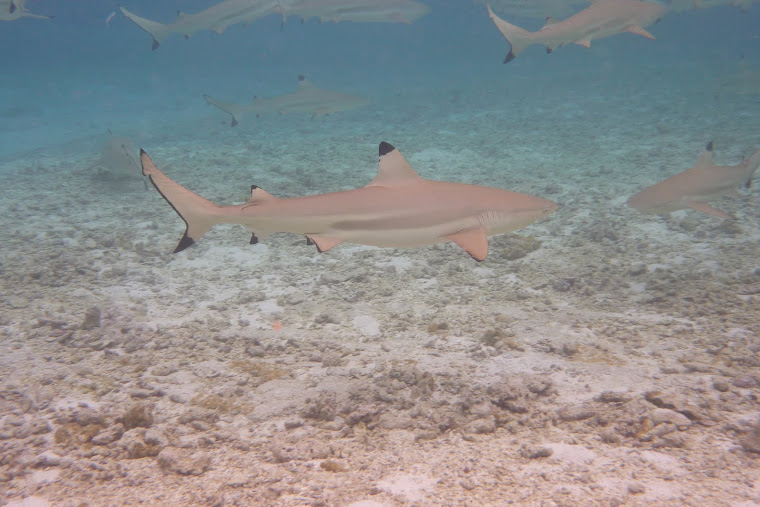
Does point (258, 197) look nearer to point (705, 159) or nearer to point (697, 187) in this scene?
point (697, 187)

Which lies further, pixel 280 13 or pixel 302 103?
pixel 280 13

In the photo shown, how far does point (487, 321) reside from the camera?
15.0 ft

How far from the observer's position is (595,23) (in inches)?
296

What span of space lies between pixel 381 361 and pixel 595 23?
7.38 metres

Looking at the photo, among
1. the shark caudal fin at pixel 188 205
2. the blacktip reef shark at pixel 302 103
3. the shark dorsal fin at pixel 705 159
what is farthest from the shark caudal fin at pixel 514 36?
the shark caudal fin at pixel 188 205

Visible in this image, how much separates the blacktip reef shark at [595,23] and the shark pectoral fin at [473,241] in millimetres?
5415

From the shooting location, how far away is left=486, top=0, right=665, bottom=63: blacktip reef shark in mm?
7434

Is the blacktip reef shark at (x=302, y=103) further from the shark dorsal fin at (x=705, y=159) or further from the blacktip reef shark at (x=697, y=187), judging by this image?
the shark dorsal fin at (x=705, y=159)

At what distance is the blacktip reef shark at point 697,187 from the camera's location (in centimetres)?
566

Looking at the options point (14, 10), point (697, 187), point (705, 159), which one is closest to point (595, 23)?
point (705, 159)

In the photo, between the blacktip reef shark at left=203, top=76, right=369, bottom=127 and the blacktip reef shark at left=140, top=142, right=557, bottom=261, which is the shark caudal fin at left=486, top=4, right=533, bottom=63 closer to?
the blacktip reef shark at left=140, top=142, right=557, bottom=261

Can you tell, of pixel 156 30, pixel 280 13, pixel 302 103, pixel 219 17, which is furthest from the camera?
pixel 280 13

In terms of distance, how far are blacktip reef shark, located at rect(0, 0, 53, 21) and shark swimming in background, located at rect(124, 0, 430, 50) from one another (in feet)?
8.43

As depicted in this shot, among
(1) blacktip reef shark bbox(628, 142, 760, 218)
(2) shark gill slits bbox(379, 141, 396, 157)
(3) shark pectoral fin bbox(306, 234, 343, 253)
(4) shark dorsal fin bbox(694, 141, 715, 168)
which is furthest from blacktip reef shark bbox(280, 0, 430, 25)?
(3) shark pectoral fin bbox(306, 234, 343, 253)
